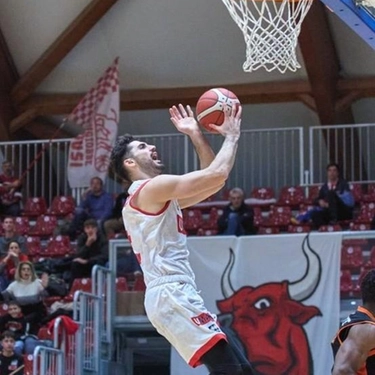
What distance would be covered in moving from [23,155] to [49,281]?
4790 mm

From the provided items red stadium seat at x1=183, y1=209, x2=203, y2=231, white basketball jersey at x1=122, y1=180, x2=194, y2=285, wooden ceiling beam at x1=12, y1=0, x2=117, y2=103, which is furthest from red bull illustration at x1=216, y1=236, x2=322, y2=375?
white basketball jersey at x1=122, y1=180, x2=194, y2=285

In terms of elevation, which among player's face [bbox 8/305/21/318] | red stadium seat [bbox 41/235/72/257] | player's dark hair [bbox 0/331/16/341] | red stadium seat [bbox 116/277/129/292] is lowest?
player's dark hair [bbox 0/331/16/341]

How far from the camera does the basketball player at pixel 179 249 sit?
6.29 m

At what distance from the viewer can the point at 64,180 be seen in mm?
20328

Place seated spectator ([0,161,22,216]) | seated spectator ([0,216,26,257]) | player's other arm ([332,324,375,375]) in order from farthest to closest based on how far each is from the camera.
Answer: seated spectator ([0,161,22,216]) < seated spectator ([0,216,26,257]) < player's other arm ([332,324,375,375])

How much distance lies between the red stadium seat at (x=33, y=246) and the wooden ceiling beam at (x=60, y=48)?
341 centimetres

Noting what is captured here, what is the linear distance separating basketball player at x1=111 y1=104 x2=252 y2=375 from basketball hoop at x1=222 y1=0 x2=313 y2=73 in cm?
361

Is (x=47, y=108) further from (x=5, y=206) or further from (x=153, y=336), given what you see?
(x=153, y=336)

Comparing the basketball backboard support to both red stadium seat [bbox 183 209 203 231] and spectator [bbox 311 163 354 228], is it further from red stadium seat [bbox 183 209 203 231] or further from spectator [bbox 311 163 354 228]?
red stadium seat [bbox 183 209 203 231]

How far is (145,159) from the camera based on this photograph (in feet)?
22.1

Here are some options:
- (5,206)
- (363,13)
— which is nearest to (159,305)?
(363,13)

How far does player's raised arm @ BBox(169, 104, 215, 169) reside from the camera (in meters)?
6.52

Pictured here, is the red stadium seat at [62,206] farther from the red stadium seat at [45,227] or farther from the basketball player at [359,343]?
the basketball player at [359,343]

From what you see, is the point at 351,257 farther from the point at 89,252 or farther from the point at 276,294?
the point at 89,252
